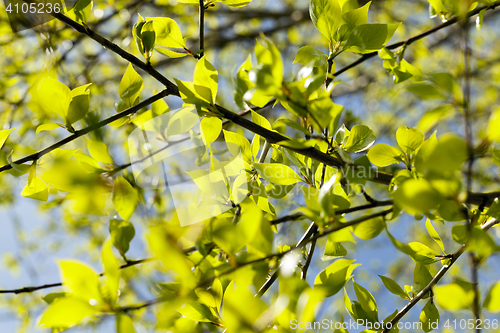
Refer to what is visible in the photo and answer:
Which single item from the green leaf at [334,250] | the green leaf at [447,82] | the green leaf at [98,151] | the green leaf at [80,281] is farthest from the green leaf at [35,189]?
the green leaf at [447,82]

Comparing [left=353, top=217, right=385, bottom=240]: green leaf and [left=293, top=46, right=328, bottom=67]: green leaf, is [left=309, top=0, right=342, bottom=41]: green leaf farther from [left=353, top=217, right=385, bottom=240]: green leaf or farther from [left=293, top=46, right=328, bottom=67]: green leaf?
[left=353, top=217, right=385, bottom=240]: green leaf

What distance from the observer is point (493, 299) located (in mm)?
289

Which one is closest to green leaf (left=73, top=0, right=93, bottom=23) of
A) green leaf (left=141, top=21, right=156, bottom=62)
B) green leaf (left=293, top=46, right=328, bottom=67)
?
green leaf (left=141, top=21, right=156, bottom=62)

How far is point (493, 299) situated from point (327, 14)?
0.39 m

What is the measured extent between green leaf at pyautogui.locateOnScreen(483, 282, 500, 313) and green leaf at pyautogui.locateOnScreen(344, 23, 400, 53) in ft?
1.07

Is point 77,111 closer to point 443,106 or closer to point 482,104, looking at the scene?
point 443,106

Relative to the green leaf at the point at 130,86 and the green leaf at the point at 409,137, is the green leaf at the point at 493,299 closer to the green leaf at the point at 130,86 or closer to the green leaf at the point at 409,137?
the green leaf at the point at 409,137

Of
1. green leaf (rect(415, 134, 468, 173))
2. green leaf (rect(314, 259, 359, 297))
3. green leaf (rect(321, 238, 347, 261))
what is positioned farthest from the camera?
green leaf (rect(321, 238, 347, 261))

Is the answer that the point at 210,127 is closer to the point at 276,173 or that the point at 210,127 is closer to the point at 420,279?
the point at 276,173

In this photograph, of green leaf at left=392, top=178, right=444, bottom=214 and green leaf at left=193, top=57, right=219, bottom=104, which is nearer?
green leaf at left=392, top=178, right=444, bottom=214

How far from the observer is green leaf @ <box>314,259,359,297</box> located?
1.13ft

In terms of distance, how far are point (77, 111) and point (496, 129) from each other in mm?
483

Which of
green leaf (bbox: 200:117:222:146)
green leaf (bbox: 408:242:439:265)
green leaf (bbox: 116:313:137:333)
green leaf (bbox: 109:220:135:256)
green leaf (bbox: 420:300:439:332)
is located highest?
green leaf (bbox: 200:117:222:146)

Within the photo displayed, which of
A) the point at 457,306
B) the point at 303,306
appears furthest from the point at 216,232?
the point at 457,306
